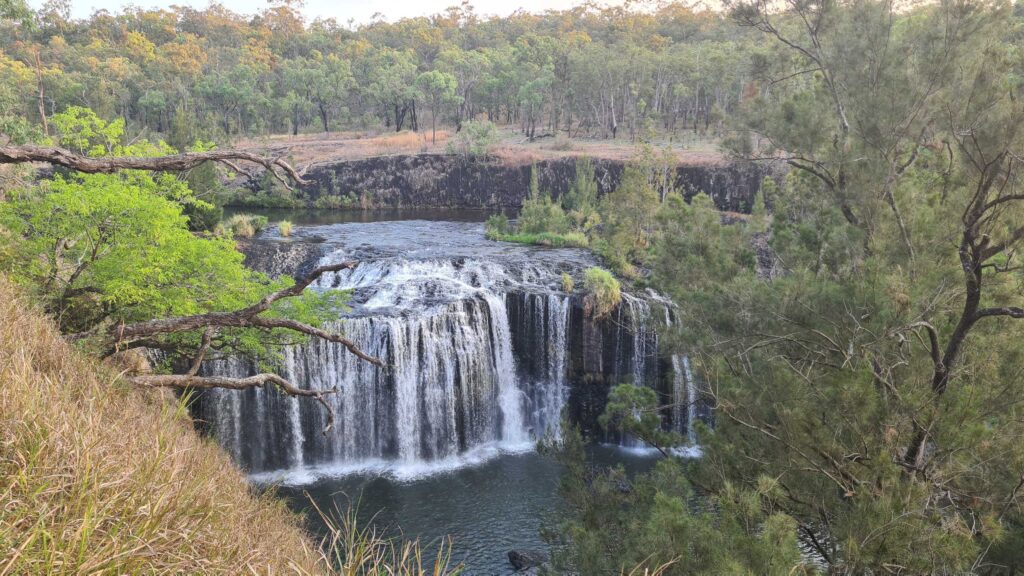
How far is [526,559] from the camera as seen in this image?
1228 cm

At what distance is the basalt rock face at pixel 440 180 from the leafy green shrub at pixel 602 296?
71.5 ft

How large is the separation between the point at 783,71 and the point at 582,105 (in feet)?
158

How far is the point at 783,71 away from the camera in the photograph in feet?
38.5

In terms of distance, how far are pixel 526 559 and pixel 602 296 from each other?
860 cm

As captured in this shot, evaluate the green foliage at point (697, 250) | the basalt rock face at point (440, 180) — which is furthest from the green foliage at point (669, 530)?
the basalt rock face at point (440, 180)

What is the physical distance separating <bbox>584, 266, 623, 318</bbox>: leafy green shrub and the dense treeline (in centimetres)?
2533

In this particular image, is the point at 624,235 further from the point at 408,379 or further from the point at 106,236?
the point at 106,236

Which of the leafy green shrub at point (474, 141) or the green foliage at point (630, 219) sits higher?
the leafy green shrub at point (474, 141)

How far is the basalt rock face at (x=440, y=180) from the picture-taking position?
41.5 m

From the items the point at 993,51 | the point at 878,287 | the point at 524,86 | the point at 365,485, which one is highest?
the point at 524,86

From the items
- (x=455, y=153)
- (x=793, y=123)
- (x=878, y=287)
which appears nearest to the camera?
(x=878, y=287)

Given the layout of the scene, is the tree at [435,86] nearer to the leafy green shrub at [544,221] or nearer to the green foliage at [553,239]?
the leafy green shrub at [544,221]

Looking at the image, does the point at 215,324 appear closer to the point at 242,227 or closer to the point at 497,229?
the point at 242,227

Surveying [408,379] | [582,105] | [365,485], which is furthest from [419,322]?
[582,105]
